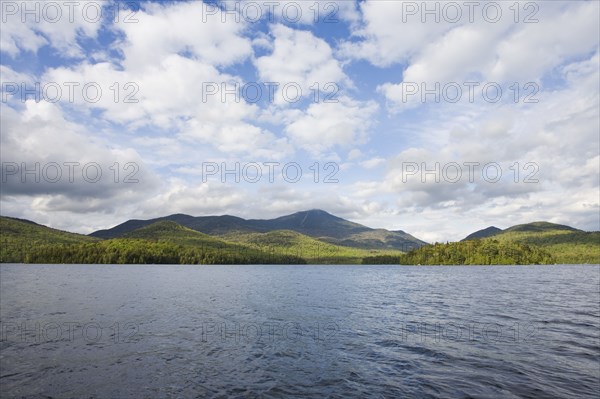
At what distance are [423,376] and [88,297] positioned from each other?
6533 cm

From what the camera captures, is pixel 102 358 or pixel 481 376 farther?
pixel 102 358

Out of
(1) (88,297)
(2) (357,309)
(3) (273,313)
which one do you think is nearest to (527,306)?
(2) (357,309)

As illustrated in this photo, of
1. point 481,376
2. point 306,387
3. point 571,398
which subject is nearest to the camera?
point 571,398

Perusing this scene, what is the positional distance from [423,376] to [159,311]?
132ft

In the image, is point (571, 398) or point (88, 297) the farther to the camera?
point (88, 297)

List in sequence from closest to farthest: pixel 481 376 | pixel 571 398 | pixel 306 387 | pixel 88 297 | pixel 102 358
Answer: pixel 571 398
pixel 306 387
pixel 481 376
pixel 102 358
pixel 88 297

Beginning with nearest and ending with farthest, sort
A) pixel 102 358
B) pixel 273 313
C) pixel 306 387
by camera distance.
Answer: pixel 306 387 < pixel 102 358 < pixel 273 313

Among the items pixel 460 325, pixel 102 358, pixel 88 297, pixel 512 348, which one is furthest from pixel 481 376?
pixel 88 297

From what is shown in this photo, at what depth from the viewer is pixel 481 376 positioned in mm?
23141

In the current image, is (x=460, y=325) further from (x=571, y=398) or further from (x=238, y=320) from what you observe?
(x=238, y=320)

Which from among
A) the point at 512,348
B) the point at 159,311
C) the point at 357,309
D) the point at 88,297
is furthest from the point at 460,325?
the point at 88,297

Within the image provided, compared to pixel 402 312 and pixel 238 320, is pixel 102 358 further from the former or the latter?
pixel 402 312

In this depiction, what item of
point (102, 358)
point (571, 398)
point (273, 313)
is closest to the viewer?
point (571, 398)

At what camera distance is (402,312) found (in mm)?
51562
